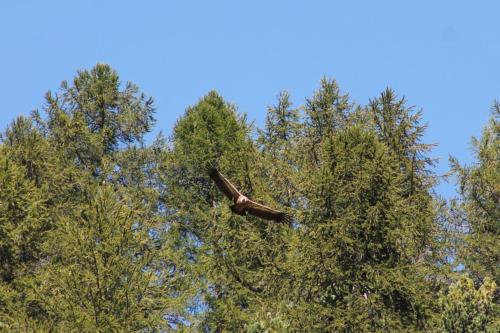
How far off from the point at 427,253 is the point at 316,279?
165 inches

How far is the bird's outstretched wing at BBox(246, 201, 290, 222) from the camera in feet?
96.8

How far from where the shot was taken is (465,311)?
30047 millimetres

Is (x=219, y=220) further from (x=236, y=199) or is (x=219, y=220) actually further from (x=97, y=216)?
(x=236, y=199)

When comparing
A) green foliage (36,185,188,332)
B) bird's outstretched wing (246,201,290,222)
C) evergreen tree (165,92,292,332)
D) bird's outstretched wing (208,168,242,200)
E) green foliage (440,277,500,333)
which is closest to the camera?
bird's outstretched wing (208,168,242,200)

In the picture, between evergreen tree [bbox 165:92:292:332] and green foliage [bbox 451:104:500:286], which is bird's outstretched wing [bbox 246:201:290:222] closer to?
evergreen tree [bbox 165:92:292:332]

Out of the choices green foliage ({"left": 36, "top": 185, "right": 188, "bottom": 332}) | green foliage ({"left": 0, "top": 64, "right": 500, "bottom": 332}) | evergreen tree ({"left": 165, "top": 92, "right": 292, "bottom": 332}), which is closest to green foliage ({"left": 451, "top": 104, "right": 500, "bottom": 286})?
green foliage ({"left": 0, "top": 64, "right": 500, "bottom": 332})

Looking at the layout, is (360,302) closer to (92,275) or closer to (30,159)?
(92,275)

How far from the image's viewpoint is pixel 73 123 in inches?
2151

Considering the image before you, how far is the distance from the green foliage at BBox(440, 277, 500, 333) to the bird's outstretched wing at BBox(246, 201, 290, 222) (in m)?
4.05

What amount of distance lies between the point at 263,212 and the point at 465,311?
4.92 metres

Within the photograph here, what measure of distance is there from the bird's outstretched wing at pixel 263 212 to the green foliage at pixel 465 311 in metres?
4.05

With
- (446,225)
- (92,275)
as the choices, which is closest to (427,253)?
(446,225)

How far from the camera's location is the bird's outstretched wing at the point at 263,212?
29.5 m

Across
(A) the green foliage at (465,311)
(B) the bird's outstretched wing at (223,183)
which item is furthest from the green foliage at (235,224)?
(B) the bird's outstretched wing at (223,183)
